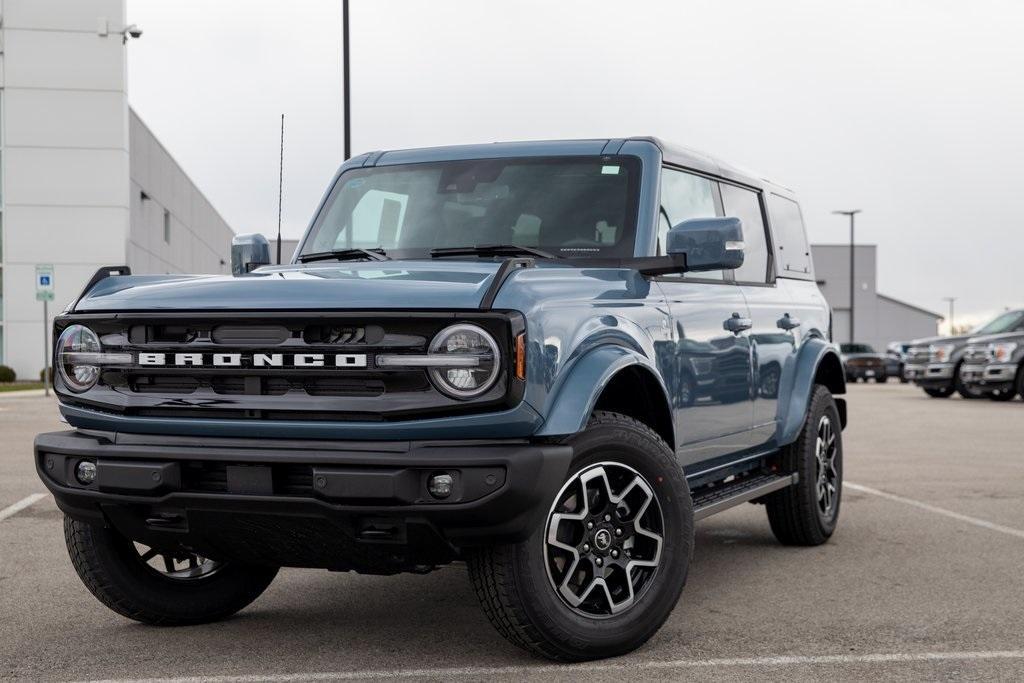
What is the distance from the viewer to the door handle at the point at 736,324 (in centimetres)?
609

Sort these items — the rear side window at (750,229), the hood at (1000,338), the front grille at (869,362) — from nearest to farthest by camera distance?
the rear side window at (750,229) < the hood at (1000,338) < the front grille at (869,362)

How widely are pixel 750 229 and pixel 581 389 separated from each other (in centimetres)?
292

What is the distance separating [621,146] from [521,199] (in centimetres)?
54

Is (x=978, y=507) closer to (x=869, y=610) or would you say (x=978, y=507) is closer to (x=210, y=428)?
(x=869, y=610)

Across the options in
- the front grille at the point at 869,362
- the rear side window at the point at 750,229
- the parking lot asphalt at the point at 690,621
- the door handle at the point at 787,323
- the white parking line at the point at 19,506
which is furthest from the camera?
the front grille at the point at 869,362

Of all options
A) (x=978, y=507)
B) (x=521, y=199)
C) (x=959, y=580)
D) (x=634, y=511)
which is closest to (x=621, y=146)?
(x=521, y=199)

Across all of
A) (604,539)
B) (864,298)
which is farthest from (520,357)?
(864,298)

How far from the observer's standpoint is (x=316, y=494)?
4148mm

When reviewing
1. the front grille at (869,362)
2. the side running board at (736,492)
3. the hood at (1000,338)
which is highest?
the hood at (1000,338)

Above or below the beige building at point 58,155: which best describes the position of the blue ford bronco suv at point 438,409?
below

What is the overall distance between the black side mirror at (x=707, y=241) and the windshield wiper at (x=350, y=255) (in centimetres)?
123

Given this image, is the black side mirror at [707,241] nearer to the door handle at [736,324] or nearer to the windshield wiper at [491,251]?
the windshield wiper at [491,251]

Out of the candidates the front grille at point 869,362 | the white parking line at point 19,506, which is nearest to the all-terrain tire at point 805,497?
the white parking line at point 19,506

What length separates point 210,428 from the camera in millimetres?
4402
